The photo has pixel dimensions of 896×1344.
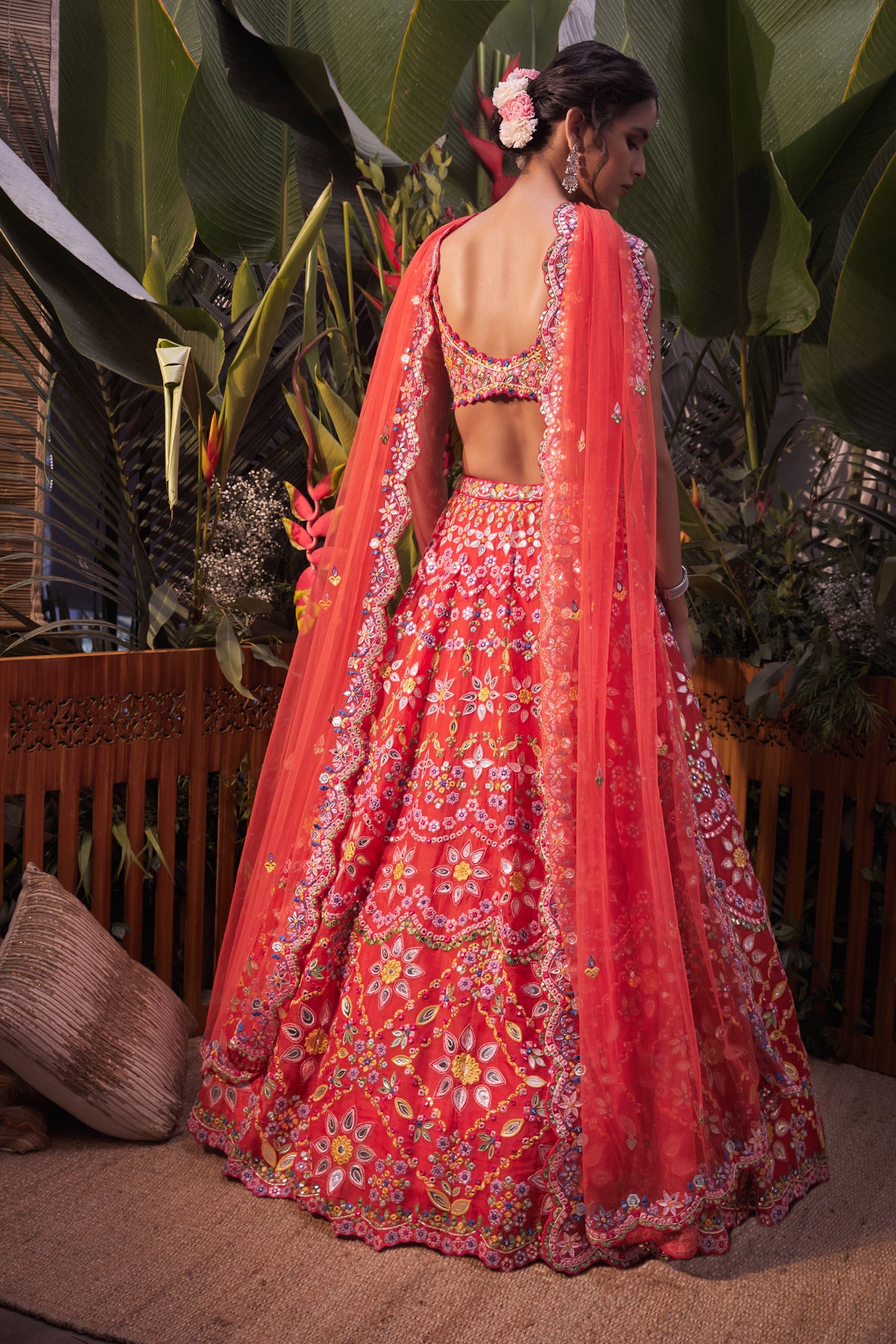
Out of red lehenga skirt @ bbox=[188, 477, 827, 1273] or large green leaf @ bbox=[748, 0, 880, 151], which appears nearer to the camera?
red lehenga skirt @ bbox=[188, 477, 827, 1273]

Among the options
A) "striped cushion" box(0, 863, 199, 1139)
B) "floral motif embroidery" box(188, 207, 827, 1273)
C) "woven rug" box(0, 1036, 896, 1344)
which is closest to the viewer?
"woven rug" box(0, 1036, 896, 1344)

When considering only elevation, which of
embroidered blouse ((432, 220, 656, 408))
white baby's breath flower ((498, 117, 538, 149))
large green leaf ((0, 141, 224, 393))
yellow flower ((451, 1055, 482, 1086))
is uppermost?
white baby's breath flower ((498, 117, 538, 149))

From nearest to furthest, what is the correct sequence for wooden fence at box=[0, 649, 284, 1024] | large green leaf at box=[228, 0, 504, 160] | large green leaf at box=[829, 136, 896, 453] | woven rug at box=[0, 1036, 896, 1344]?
woven rug at box=[0, 1036, 896, 1344] → large green leaf at box=[829, 136, 896, 453] → wooden fence at box=[0, 649, 284, 1024] → large green leaf at box=[228, 0, 504, 160]

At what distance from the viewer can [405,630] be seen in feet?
5.54

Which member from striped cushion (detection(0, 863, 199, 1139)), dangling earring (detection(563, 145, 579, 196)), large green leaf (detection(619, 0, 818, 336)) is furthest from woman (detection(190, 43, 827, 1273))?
large green leaf (detection(619, 0, 818, 336))

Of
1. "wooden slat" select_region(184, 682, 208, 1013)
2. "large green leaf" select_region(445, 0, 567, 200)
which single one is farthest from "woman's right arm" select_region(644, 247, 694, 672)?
"large green leaf" select_region(445, 0, 567, 200)

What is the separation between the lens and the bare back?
156 cm

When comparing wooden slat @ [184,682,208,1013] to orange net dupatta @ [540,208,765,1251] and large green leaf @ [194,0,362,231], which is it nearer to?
orange net dupatta @ [540,208,765,1251]

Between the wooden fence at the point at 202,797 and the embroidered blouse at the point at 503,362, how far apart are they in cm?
73

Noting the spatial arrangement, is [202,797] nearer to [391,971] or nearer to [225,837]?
[225,837]

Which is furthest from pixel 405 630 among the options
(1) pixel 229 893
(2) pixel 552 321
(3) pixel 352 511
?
(1) pixel 229 893

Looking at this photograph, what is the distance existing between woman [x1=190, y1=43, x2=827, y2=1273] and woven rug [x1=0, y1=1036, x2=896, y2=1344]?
0.04 metres

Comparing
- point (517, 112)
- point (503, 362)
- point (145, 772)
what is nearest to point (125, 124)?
point (517, 112)

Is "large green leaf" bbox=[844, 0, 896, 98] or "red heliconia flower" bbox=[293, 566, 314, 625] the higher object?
"large green leaf" bbox=[844, 0, 896, 98]
